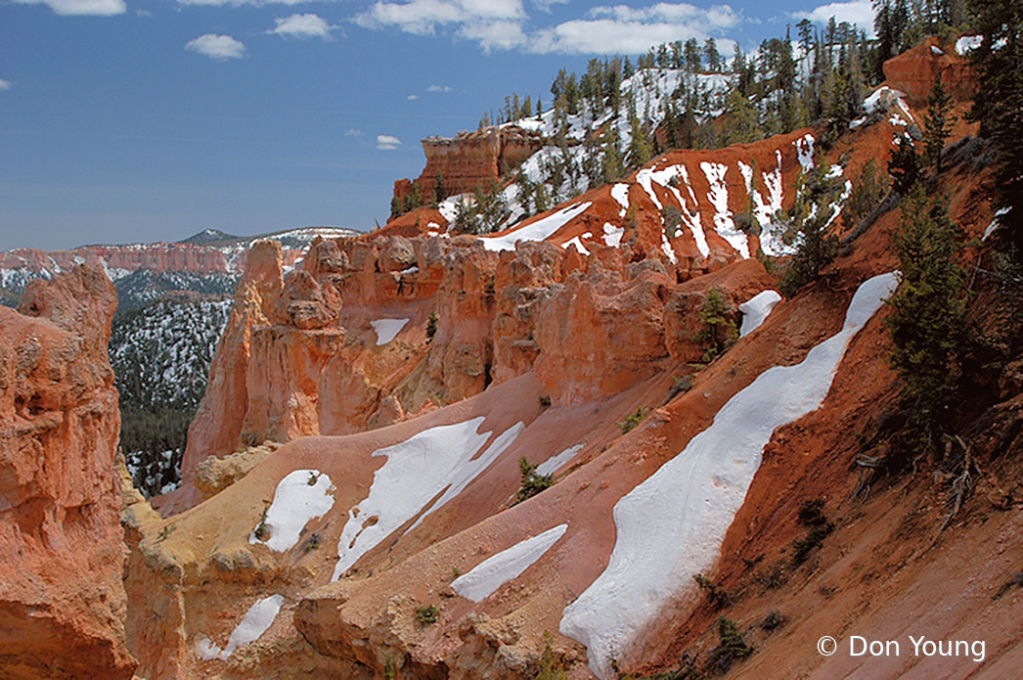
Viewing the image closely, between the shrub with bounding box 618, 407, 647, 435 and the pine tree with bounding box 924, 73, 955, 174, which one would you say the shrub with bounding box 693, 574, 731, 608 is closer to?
the shrub with bounding box 618, 407, 647, 435

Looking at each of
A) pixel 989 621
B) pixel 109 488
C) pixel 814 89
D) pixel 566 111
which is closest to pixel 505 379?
pixel 109 488

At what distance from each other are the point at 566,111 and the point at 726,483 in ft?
361

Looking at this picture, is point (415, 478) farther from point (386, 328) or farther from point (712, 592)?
point (386, 328)

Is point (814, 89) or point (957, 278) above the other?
point (814, 89)

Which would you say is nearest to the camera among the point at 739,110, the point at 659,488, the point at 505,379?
the point at 659,488

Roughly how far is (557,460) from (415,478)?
20.8 feet

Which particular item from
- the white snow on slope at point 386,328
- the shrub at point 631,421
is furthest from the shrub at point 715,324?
the white snow on slope at point 386,328

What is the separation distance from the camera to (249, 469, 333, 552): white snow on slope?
21734 millimetres

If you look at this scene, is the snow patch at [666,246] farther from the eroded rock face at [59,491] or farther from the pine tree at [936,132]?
the eroded rock face at [59,491]

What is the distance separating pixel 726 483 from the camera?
12531 millimetres

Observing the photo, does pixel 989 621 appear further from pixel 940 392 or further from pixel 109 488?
pixel 109 488

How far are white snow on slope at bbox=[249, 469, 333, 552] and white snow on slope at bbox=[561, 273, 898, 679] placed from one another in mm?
12759

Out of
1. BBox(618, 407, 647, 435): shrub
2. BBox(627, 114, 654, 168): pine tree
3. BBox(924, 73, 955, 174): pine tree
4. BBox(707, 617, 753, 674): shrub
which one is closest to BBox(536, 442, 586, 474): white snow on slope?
BBox(618, 407, 647, 435): shrub

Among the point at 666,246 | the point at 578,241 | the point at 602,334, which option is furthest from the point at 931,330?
the point at 666,246
